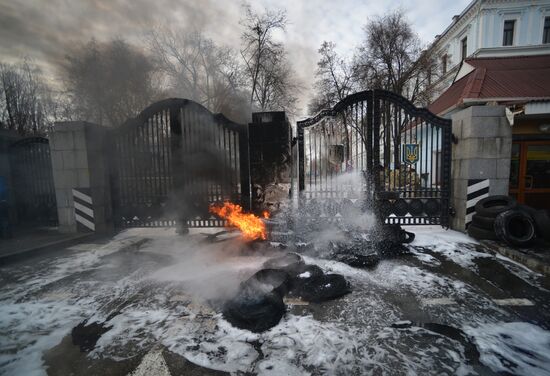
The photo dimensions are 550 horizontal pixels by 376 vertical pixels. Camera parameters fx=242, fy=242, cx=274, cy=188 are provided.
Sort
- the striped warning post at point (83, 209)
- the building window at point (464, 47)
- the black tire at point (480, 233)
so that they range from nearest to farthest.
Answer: the black tire at point (480, 233), the striped warning post at point (83, 209), the building window at point (464, 47)

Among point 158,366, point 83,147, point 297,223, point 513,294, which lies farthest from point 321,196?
point 83,147

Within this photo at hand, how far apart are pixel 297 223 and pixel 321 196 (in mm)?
1145

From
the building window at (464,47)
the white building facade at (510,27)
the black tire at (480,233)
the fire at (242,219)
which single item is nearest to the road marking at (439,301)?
the black tire at (480,233)

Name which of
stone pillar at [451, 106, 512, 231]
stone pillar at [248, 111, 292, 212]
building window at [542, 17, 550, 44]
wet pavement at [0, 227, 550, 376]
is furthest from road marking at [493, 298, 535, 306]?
building window at [542, 17, 550, 44]

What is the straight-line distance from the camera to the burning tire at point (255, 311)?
A: 9.21 feet

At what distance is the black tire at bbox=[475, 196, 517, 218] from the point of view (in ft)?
17.6

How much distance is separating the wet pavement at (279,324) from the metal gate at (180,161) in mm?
2188

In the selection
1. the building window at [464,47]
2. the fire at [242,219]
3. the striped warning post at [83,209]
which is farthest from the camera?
the building window at [464,47]

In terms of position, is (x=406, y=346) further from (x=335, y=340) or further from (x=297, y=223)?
(x=297, y=223)

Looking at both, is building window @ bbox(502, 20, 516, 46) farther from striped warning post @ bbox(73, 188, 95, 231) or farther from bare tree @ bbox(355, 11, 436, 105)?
striped warning post @ bbox(73, 188, 95, 231)

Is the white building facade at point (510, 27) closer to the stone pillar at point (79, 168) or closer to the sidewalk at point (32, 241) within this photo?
the stone pillar at point (79, 168)

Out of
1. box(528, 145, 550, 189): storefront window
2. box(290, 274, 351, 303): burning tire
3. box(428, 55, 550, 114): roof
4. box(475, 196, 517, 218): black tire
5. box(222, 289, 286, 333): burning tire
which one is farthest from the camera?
box(428, 55, 550, 114): roof

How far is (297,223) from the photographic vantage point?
20.9 feet

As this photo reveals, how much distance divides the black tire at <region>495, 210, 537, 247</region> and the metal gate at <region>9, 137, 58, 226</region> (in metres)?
12.2
